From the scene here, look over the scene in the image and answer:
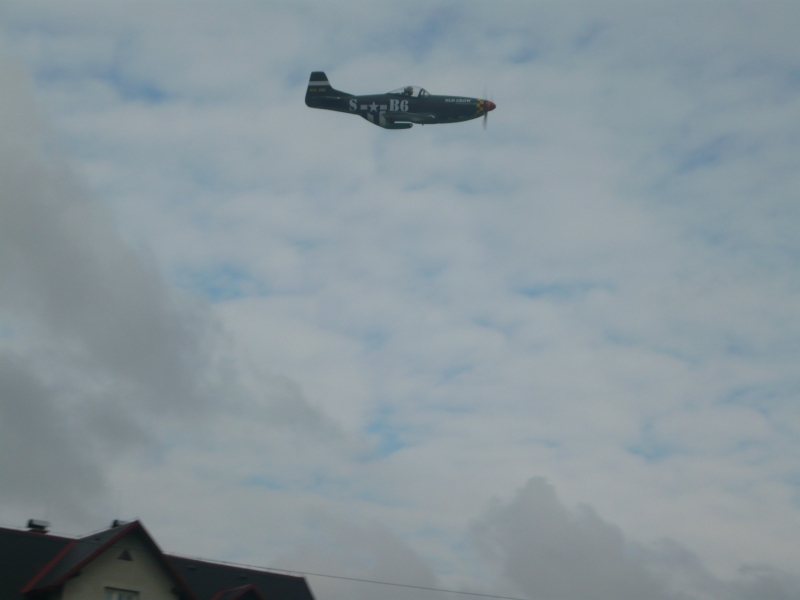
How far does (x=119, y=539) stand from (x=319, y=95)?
101 ft

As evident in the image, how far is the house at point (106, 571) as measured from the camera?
3906 centimetres

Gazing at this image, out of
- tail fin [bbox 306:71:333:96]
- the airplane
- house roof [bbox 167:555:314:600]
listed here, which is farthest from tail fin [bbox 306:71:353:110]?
house roof [bbox 167:555:314:600]

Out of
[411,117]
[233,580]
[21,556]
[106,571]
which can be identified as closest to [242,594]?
[233,580]

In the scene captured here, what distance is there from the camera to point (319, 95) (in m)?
60.2

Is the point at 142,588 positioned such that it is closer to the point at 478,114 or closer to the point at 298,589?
the point at 298,589

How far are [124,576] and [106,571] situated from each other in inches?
36.4

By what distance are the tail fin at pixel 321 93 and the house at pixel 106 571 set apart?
28.9m

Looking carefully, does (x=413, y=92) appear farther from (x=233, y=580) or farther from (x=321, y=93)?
(x=233, y=580)

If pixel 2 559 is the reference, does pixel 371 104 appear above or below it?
above

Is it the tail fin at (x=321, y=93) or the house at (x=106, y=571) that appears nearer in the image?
the house at (x=106, y=571)

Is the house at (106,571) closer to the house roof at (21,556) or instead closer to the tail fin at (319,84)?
the house roof at (21,556)

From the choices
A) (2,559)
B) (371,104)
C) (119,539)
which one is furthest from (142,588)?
(371,104)

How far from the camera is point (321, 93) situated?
198 ft

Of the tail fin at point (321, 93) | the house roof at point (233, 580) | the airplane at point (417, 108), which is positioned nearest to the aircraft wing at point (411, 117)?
the airplane at point (417, 108)
